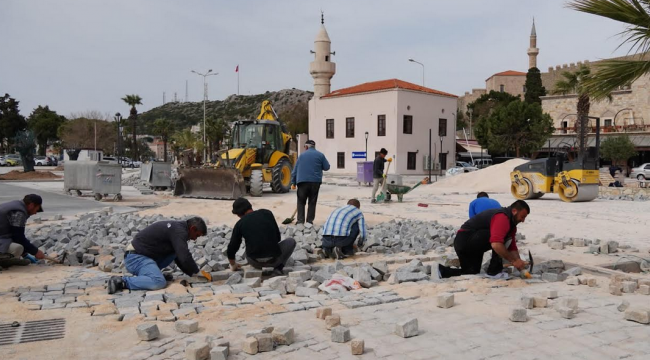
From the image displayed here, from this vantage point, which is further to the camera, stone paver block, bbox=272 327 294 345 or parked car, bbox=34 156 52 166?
parked car, bbox=34 156 52 166

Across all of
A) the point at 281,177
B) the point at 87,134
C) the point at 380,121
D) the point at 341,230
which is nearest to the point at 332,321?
the point at 341,230

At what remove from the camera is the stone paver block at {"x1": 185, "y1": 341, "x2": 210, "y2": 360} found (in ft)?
12.2

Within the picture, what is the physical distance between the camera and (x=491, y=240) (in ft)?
19.6

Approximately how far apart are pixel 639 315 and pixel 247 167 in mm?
15380

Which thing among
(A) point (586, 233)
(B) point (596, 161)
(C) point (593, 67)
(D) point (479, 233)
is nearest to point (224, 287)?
(D) point (479, 233)

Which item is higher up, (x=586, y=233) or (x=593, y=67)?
(x=593, y=67)

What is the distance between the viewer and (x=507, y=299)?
547cm

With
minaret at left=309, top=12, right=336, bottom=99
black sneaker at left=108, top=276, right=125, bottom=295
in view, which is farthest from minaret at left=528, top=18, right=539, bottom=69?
black sneaker at left=108, top=276, right=125, bottom=295

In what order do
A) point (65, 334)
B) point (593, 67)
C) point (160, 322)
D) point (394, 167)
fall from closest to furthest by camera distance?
1. point (65, 334)
2. point (160, 322)
3. point (593, 67)
4. point (394, 167)

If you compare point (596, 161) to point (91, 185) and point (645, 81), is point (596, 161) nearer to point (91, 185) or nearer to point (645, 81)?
point (91, 185)

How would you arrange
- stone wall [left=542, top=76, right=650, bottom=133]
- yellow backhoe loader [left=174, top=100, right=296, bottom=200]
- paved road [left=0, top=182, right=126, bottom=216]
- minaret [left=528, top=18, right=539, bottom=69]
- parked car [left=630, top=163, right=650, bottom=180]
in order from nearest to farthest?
paved road [left=0, top=182, right=126, bottom=216]
yellow backhoe loader [left=174, top=100, right=296, bottom=200]
parked car [left=630, top=163, right=650, bottom=180]
stone wall [left=542, top=76, right=650, bottom=133]
minaret [left=528, top=18, right=539, bottom=69]

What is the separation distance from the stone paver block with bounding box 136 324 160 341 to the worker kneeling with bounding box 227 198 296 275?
2.28 meters

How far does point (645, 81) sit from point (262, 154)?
43.0 meters

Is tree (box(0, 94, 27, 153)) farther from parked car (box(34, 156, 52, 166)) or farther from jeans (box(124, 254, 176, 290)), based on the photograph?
jeans (box(124, 254, 176, 290))
